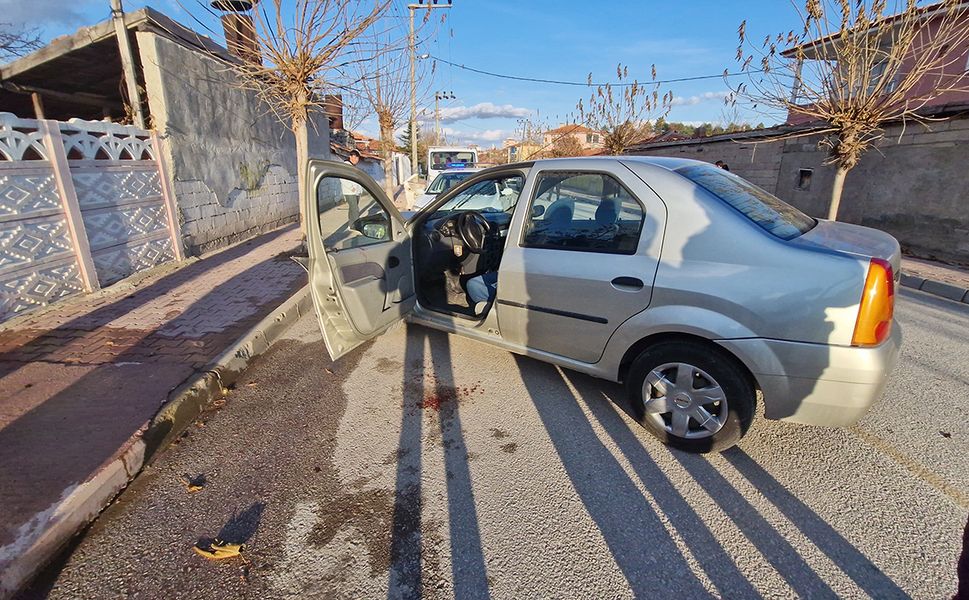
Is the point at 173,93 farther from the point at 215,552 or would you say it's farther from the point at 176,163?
the point at 215,552

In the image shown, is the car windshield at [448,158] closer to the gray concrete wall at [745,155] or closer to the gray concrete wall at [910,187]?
the gray concrete wall at [745,155]

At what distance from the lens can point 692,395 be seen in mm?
2510

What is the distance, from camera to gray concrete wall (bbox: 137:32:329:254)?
6418 mm

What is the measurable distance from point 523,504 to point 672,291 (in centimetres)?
141

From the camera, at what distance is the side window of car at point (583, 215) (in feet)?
8.79

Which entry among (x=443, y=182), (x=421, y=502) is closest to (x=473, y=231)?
(x=421, y=502)

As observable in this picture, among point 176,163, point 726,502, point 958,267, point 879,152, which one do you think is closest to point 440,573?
point 726,502

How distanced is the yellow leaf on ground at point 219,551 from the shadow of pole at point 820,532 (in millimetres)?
2616

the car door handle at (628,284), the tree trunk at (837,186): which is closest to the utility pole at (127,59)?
the car door handle at (628,284)

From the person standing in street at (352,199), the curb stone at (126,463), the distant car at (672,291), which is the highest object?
the person standing in street at (352,199)

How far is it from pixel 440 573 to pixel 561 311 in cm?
169

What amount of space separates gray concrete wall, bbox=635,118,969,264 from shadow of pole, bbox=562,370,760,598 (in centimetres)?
865

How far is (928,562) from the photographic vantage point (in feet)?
6.20

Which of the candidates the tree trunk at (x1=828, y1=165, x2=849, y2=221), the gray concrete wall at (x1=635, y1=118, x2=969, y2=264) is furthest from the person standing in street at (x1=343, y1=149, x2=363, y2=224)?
the gray concrete wall at (x1=635, y1=118, x2=969, y2=264)
